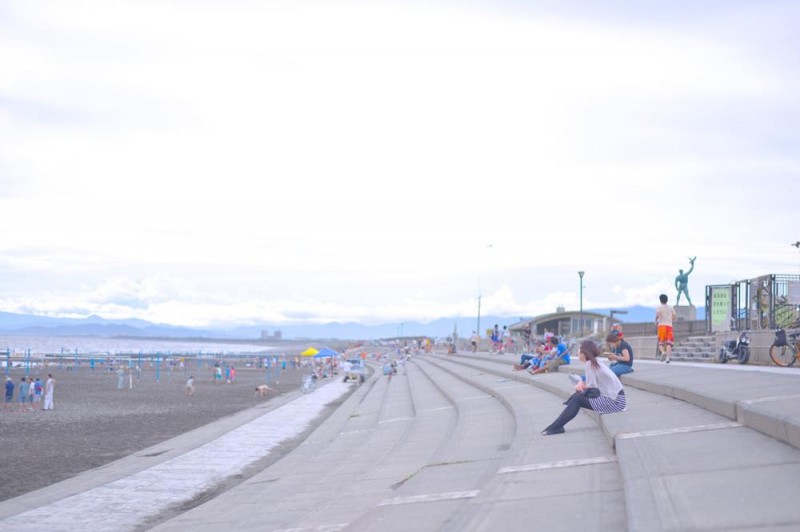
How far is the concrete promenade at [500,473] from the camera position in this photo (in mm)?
5582

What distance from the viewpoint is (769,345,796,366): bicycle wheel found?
51.6ft

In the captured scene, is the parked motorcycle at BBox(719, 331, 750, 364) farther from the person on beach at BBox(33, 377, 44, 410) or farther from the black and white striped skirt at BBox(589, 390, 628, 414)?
the person on beach at BBox(33, 377, 44, 410)

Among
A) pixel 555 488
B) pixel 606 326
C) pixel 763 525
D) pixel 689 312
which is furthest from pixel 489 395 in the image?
pixel 606 326

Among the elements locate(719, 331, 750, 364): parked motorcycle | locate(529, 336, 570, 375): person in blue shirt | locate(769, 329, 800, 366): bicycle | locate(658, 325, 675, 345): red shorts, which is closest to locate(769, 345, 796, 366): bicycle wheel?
locate(769, 329, 800, 366): bicycle

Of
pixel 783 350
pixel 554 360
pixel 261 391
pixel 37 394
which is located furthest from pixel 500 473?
pixel 261 391

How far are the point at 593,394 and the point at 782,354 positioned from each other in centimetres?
800

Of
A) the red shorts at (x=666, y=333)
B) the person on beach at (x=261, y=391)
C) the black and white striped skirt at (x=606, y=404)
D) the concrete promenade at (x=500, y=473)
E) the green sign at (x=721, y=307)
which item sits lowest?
the person on beach at (x=261, y=391)

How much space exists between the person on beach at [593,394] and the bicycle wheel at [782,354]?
746cm

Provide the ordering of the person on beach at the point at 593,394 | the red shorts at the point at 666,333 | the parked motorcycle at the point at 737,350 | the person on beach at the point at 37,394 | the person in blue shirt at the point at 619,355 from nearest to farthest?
the person on beach at the point at 593,394 < the person in blue shirt at the point at 619,355 < the parked motorcycle at the point at 737,350 < the red shorts at the point at 666,333 < the person on beach at the point at 37,394

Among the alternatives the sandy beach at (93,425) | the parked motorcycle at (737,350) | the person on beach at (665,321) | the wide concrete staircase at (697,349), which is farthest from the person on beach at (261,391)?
the parked motorcycle at (737,350)

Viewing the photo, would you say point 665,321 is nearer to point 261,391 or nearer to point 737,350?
point 737,350

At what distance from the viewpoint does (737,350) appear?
57.8ft

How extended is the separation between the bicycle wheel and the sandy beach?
13.7 m

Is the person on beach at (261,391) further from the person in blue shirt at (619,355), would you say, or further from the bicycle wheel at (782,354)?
the person in blue shirt at (619,355)
